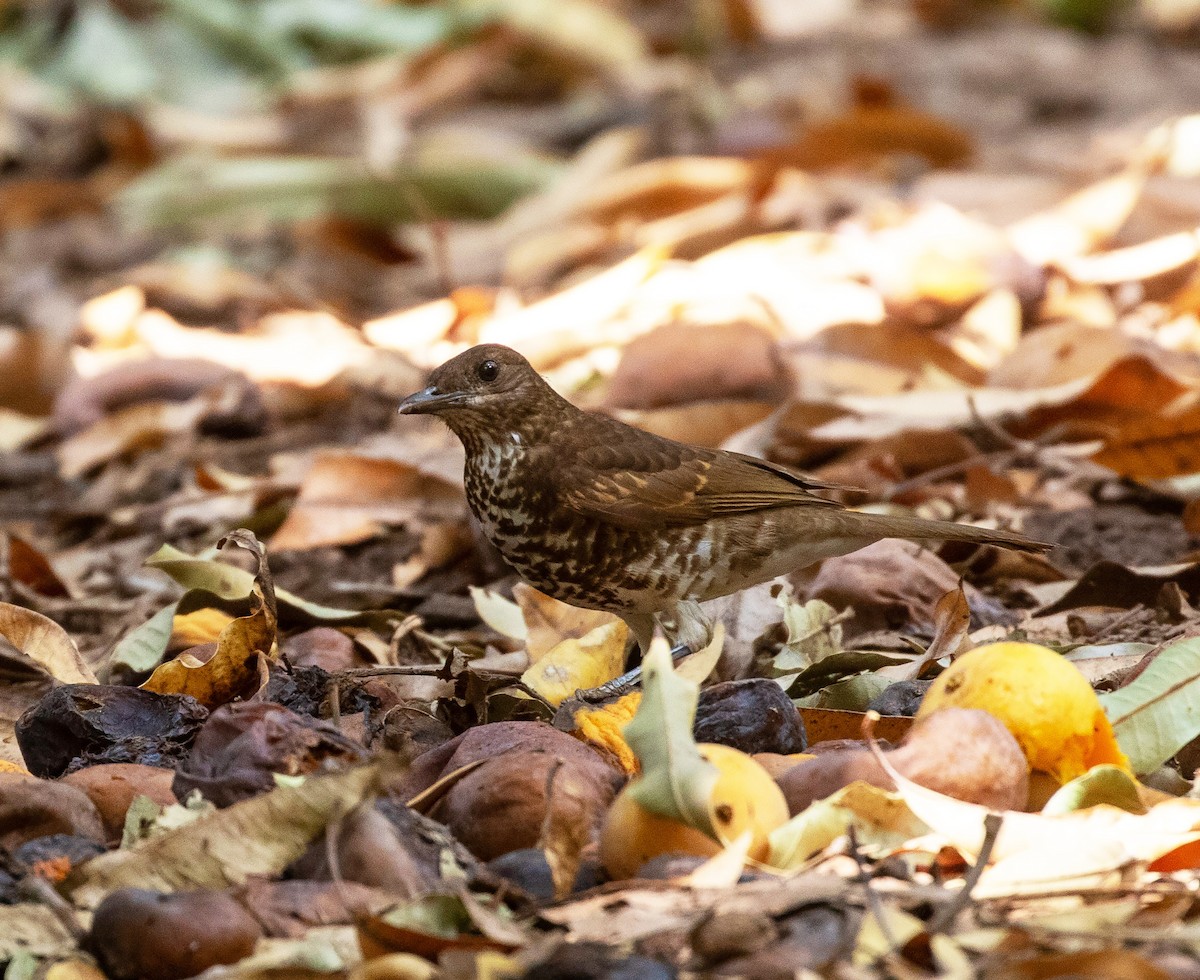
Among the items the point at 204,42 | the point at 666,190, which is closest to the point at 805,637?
the point at 666,190

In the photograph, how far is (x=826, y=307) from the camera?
6.62 metres

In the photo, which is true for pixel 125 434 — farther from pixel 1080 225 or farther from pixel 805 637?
pixel 1080 225

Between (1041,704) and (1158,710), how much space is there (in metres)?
0.38

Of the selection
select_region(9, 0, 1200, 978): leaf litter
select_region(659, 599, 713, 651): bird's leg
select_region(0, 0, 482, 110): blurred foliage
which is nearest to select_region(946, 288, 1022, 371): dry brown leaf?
select_region(9, 0, 1200, 978): leaf litter

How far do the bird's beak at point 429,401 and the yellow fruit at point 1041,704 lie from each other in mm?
1753

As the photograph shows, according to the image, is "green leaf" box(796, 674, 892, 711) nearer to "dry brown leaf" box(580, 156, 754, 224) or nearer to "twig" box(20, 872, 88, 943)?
"twig" box(20, 872, 88, 943)

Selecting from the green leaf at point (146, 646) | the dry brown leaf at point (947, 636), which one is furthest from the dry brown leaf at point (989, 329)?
the green leaf at point (146, 646)

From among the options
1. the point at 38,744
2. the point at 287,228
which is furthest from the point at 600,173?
the point at 38,744

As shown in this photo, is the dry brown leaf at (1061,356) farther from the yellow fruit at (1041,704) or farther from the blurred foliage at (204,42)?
the blurred foliage at (204,42)

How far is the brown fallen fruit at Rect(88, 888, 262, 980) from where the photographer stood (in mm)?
2484

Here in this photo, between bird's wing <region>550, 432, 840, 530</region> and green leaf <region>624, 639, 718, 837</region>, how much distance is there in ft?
5.02

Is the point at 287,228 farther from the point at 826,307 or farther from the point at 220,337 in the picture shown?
the point at 826,307

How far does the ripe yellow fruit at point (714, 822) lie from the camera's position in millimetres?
2734

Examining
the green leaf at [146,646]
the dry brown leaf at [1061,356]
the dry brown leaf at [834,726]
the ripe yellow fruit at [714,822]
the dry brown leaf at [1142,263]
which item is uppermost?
the dry brown leaf at [1142,263]
